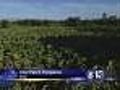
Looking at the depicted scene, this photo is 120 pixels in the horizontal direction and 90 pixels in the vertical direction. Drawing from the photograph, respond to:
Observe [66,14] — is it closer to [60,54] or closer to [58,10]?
[58,10]

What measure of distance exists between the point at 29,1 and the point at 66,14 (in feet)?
0.81

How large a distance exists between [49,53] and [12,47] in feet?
0.76

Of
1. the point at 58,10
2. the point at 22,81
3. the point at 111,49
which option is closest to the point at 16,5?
the point at 58,10

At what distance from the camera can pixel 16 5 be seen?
2.86m

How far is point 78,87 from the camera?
288cm

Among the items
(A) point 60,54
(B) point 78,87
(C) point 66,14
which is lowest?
(B) point 78,87

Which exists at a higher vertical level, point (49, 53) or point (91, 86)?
point (49, 53)

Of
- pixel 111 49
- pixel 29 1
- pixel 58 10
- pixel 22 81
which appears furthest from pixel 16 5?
pixel 111 49

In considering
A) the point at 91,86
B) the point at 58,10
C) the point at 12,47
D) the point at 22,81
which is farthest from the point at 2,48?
the point at 91,86

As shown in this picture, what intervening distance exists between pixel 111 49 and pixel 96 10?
0.87 feet

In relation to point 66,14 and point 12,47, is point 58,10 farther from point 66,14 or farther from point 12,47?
point 12,47

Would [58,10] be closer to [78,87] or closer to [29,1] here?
[29,1]

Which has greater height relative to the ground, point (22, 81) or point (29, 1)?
point (29, 1)

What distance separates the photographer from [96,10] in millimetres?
2910
